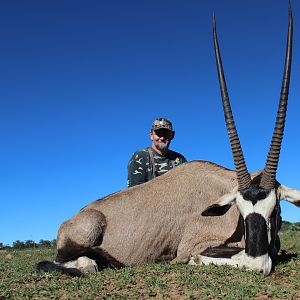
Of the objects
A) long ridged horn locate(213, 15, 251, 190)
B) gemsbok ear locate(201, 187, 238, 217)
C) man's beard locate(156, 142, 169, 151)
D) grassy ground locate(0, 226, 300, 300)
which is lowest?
grassy ground locate(0, 226, 300, 300)

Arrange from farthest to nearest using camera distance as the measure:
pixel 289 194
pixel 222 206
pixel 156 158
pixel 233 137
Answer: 1. pixel 156 158
2. pixel 233 137
3. pixel 222 206
4. pixel 289 194

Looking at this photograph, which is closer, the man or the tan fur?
the tan fur

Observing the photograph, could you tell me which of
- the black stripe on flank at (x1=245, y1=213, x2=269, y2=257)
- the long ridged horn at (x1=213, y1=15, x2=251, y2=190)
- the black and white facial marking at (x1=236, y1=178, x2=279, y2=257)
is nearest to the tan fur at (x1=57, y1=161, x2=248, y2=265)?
the long ridged horn at (x1=213, y1=15, x2=251, y2=190)

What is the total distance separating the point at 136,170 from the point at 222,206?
10.6 feet

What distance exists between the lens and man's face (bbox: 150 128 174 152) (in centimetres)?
954

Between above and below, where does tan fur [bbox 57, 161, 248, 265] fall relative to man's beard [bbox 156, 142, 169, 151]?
below

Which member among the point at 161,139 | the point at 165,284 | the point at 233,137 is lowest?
the point at 165,284

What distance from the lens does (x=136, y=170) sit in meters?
9.12

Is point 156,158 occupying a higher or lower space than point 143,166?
higher

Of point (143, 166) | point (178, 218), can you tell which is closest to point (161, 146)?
point (143, 166)

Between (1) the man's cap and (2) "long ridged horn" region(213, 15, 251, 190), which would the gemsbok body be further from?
(1) the man's cap

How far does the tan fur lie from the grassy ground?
2.59ft

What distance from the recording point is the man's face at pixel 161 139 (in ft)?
31.3

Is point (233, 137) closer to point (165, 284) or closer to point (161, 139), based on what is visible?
point (165, 284)
